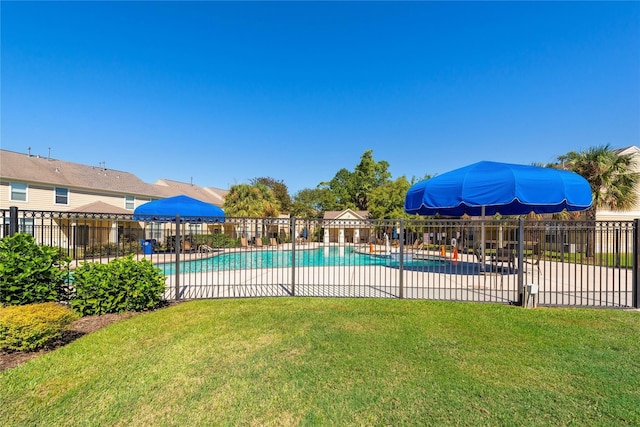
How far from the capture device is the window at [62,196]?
2073 cm

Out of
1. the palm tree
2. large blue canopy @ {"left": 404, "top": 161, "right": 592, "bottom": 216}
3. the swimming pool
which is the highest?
the palm tree

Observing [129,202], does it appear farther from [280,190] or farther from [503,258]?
[503,258]

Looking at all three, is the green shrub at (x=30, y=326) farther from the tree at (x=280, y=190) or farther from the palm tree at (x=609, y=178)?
the tree at (x=280, y=190)

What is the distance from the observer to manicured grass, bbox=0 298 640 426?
2.76 m

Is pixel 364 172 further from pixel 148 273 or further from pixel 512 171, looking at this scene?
pixel 148 273

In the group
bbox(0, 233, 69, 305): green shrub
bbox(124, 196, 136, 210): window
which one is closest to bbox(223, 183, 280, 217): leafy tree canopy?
bbox(124, 196, 136, 210): window

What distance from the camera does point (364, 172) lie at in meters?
50.6

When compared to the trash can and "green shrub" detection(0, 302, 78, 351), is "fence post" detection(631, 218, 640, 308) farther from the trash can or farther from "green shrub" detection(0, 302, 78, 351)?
"green shrub" detection(0, 302, 78, 351)

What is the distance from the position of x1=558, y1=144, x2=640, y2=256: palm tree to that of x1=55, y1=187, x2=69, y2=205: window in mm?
33609

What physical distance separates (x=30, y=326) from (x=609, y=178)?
2448cm

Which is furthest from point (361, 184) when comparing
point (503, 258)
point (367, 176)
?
point (503, 258)

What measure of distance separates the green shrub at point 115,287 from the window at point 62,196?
20433 mm

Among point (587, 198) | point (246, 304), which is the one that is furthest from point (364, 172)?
point (246, 304)

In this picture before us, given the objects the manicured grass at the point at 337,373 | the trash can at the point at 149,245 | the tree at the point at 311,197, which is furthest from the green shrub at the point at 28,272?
the tree at the point at 311,197
